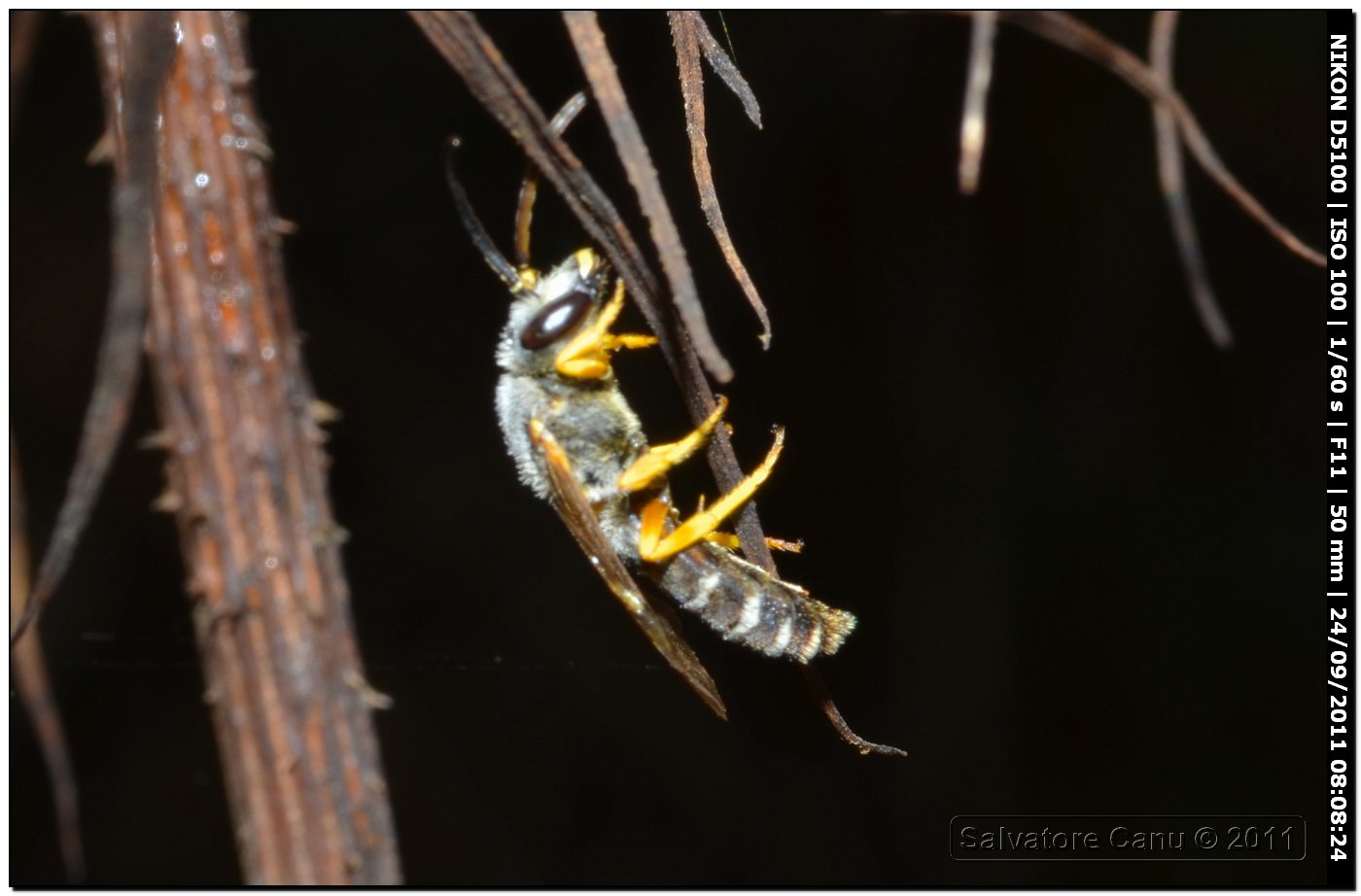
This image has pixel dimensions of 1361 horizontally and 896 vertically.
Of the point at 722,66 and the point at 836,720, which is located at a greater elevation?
the point at 722,66

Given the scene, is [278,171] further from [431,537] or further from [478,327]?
[431,537]

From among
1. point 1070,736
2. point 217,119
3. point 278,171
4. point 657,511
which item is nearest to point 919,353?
point 1070,736

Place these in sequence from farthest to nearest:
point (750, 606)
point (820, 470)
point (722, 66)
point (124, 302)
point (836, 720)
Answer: point (820, 470) < point (750, 606) < point (836, 720) < point (722, 66) < point (124, 302)

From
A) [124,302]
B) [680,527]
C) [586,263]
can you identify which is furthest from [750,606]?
[124,302]

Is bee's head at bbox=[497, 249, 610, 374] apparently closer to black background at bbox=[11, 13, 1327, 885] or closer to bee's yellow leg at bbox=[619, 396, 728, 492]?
bee's yellow leg at bbox=[619, 396, 728, 492]

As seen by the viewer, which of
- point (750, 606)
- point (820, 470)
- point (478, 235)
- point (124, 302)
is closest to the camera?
point (124, 302)

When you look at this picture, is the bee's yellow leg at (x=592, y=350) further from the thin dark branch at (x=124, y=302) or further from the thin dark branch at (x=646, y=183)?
the thin dark branch at (x=124, y=302)

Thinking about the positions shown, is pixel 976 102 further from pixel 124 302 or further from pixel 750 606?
pixel 750 606
